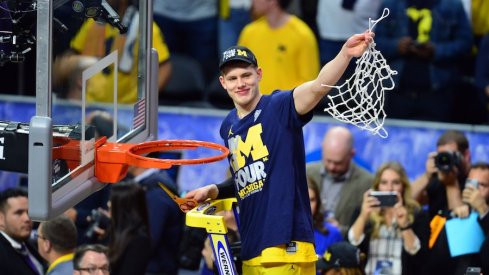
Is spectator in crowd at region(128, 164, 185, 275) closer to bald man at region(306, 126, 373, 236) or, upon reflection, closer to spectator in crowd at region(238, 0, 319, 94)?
bald man at region(306, 126, 373, 236)

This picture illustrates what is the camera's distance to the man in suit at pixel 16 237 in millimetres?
10594

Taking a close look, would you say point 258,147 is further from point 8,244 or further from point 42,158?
point 8,244

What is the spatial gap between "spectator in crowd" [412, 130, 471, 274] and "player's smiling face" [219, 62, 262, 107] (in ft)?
10.1

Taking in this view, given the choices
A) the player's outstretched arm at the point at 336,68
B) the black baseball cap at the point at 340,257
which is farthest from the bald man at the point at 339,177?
the player's outstretched arm at the point at 336,68

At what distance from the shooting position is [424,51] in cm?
1296

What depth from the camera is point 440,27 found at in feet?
42.5

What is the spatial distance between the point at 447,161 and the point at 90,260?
328 centimetres

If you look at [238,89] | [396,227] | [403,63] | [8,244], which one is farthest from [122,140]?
[403,63]

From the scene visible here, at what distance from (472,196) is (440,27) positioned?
2.50 metres

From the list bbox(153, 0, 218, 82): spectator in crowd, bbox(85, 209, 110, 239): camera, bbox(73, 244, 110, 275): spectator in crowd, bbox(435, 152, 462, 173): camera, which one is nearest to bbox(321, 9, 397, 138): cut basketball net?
bbox(73, 244, 110, 275): spectator in crowd

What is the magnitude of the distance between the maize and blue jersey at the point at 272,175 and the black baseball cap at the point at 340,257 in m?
2.09

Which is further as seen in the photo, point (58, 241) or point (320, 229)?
point (320, 229)

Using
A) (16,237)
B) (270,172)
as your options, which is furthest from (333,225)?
(270,172)

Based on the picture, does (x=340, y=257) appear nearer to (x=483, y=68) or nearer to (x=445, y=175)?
(x=445, y=175)
